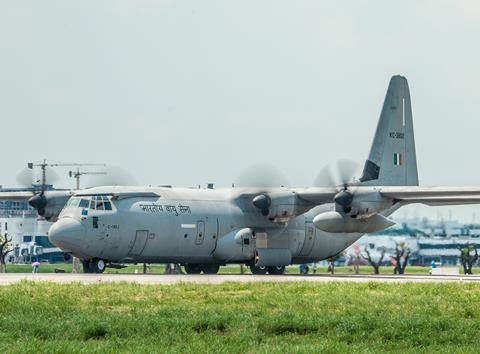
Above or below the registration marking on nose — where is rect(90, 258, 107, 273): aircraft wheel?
below

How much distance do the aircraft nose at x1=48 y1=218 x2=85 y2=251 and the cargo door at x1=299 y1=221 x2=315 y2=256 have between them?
11487 mm

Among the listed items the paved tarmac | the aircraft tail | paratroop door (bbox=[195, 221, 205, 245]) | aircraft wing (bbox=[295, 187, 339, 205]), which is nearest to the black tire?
paratroop door (bbox=[195, 221, 205, 245])

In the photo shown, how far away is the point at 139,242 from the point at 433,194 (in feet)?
39.9

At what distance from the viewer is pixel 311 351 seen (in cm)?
1894

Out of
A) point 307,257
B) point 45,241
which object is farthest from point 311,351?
point 45,241

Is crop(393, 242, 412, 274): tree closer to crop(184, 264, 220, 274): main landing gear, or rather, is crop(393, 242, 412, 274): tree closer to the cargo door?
the cargo door

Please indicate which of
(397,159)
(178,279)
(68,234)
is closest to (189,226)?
(68,234)

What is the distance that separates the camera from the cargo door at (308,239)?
49.7 m

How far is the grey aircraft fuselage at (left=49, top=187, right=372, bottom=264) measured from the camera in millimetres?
43250

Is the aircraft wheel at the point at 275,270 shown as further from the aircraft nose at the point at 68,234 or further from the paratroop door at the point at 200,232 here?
the aircraft nose at the point at 68,234

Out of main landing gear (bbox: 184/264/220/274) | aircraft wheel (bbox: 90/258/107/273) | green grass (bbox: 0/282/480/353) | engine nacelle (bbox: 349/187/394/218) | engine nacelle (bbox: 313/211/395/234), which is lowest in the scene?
green grass (bbox: 0/282/480/353)

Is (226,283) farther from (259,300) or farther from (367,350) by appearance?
(367,350)

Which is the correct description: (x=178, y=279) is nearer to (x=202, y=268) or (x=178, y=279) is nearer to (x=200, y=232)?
(x=200, y=232)

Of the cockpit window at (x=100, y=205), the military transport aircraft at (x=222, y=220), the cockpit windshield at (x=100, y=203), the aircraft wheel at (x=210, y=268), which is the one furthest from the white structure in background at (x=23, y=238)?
the cockpit window at (x=100, y=205)
